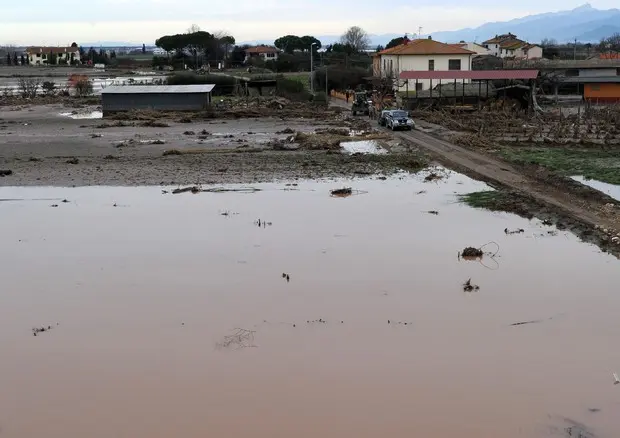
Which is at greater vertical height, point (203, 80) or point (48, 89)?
point (203, 80)

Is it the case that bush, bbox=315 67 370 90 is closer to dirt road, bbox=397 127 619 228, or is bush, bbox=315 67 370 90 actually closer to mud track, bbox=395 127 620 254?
dirt road, bbox=397 127 619 228

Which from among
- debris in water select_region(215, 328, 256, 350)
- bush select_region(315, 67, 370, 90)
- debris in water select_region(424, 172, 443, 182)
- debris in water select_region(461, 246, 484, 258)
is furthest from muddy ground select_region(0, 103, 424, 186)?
bush select_region(315, 67, 370, 90)

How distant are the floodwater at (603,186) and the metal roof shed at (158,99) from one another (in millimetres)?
36736

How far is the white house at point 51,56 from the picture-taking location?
6727 inches

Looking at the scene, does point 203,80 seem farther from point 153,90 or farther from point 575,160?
point 575,160

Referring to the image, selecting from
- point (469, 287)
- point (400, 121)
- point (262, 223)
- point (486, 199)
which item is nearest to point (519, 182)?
point (486, 199)

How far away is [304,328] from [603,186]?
1436cm

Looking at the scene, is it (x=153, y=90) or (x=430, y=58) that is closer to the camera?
(x=153, y=90)

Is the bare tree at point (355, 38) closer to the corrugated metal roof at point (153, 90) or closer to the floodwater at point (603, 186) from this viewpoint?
the corrugated metal roof at point (153, 90)

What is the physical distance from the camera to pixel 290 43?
134 meters

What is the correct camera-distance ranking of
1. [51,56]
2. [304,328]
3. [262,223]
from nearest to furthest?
[304,328]
[262,223]
[51,56]

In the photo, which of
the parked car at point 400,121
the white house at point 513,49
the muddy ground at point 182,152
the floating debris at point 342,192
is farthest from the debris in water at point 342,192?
the white house at point 513,49

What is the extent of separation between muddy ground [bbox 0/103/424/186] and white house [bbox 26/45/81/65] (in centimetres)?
13007

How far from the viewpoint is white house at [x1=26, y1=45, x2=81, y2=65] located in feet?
561
